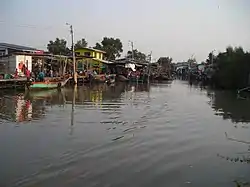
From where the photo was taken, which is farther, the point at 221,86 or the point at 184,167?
the point at 221,86

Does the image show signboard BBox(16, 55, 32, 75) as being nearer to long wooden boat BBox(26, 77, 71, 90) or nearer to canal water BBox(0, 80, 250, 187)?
long wooden boat BBox(26, 77, 71, 90)

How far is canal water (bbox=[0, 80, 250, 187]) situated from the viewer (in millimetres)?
7445

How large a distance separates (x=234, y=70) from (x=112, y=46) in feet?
103

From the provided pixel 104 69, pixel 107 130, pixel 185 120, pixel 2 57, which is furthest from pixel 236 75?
pixel 107 130

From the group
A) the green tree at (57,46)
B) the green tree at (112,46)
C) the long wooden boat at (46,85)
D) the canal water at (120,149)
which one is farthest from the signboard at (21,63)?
the green tree at (112,46)

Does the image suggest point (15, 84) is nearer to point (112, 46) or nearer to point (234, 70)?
point (234, 70)

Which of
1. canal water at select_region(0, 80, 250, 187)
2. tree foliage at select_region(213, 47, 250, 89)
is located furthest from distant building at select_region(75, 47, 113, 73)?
canal water at select_region(0, 80, 250, 187)

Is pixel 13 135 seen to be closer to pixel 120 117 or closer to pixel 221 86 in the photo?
pixel 120 117

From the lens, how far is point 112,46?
69.6 meters

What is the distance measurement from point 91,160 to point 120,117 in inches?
283

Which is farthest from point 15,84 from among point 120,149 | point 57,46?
point 57,46

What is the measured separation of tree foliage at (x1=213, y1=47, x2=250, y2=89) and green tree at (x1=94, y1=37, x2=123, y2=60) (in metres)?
23.4

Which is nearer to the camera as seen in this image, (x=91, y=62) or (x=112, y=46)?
(x=91, y=62)

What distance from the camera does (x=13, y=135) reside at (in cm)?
1130
